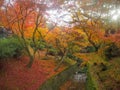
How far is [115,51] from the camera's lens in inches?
590

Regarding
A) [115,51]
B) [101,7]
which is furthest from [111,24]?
[115,51]

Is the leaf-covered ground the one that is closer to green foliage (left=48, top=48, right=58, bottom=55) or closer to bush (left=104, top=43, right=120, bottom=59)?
bush (left=104, top=43, right=120, bottom=59)

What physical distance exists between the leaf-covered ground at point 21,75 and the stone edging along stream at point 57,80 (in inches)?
50.3

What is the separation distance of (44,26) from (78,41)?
4610 millimetres

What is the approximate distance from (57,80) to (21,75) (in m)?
3.15

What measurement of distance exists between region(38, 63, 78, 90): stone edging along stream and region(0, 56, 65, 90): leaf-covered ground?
128 cm

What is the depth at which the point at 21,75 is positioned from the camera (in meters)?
20.3

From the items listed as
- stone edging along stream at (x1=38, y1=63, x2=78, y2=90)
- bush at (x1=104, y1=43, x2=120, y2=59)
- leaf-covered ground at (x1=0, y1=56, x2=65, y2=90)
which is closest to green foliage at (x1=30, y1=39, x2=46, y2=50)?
leaf-covered ground at (x1=0, y1=56, x2=65, y2=90)

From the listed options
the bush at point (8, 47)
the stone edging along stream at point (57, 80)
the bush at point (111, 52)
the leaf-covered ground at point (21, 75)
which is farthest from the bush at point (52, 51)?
the bush at point (111, 52)

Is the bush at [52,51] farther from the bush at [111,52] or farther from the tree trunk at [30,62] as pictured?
the bush at [111,52]

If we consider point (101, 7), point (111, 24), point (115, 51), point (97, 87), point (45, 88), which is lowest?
point (45, 88)

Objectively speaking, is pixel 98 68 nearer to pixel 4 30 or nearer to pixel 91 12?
pixel 91 12

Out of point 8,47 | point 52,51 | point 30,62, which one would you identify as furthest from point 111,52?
point 52,51

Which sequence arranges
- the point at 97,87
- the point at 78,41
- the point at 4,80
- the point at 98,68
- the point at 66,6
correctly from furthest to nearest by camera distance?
the point at 78,41 < the point at 66,6 < the point at 4,80 < the point at 98,68 < the point at 97,87
